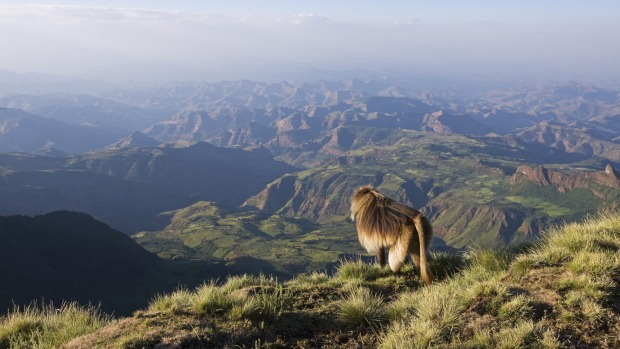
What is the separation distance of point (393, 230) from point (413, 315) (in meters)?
3.35

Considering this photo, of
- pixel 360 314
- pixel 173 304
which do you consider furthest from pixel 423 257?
pixel 173 304

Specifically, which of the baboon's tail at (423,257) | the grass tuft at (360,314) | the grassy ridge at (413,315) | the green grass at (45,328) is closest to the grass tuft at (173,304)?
the grassy ridge at (413,315)

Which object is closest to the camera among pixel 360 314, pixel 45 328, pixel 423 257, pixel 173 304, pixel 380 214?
pixel 360 314

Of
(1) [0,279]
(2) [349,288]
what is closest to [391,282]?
(2) [349,288]

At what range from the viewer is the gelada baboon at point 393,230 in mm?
9937

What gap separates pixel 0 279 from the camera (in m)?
132

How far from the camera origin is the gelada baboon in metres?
9.94

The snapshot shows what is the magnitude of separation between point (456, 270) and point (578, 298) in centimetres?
364

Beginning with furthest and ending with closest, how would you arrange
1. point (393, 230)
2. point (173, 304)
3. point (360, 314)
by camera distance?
point (393, 230)
point (173, 304)
point (360, 314)

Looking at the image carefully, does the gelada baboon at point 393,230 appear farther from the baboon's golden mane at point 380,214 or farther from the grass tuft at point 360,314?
the grass tuft at point 360,314

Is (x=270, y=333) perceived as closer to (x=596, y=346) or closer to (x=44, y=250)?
(x=596, y=346)

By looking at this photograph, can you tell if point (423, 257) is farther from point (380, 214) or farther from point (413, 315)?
point (413, 315)

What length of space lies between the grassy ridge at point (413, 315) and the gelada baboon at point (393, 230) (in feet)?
3.35

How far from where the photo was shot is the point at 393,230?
34.4 feet
